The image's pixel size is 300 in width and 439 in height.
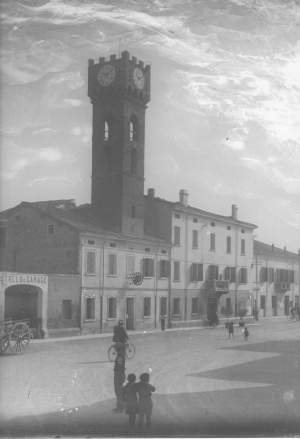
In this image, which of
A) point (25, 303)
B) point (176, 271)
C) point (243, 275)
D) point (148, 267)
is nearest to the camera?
point (25, 303)

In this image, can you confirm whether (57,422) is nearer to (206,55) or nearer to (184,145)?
(184,145)

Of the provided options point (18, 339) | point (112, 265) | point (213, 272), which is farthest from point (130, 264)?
point (18, 339)

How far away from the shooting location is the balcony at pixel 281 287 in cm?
5628

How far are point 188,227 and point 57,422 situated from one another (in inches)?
1142

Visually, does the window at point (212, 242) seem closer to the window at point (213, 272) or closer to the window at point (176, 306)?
the window at point (213, 272)

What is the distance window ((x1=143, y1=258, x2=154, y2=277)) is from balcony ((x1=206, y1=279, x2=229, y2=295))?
7.83 meters

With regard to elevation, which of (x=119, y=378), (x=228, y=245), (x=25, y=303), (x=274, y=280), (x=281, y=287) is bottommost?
(x=119, y=378)

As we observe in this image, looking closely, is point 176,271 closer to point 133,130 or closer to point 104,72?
point 133,130

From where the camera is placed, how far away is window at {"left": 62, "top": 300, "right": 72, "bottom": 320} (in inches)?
1246

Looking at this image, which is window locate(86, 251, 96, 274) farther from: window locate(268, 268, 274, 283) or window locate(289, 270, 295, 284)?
window locate(289, 270, 295, 284)

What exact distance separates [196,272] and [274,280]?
1531 centimetres

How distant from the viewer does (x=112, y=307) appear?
110 feet

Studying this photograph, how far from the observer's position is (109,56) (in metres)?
17.2

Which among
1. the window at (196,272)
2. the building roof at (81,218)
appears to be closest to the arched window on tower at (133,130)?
the building roof at (81,218)
